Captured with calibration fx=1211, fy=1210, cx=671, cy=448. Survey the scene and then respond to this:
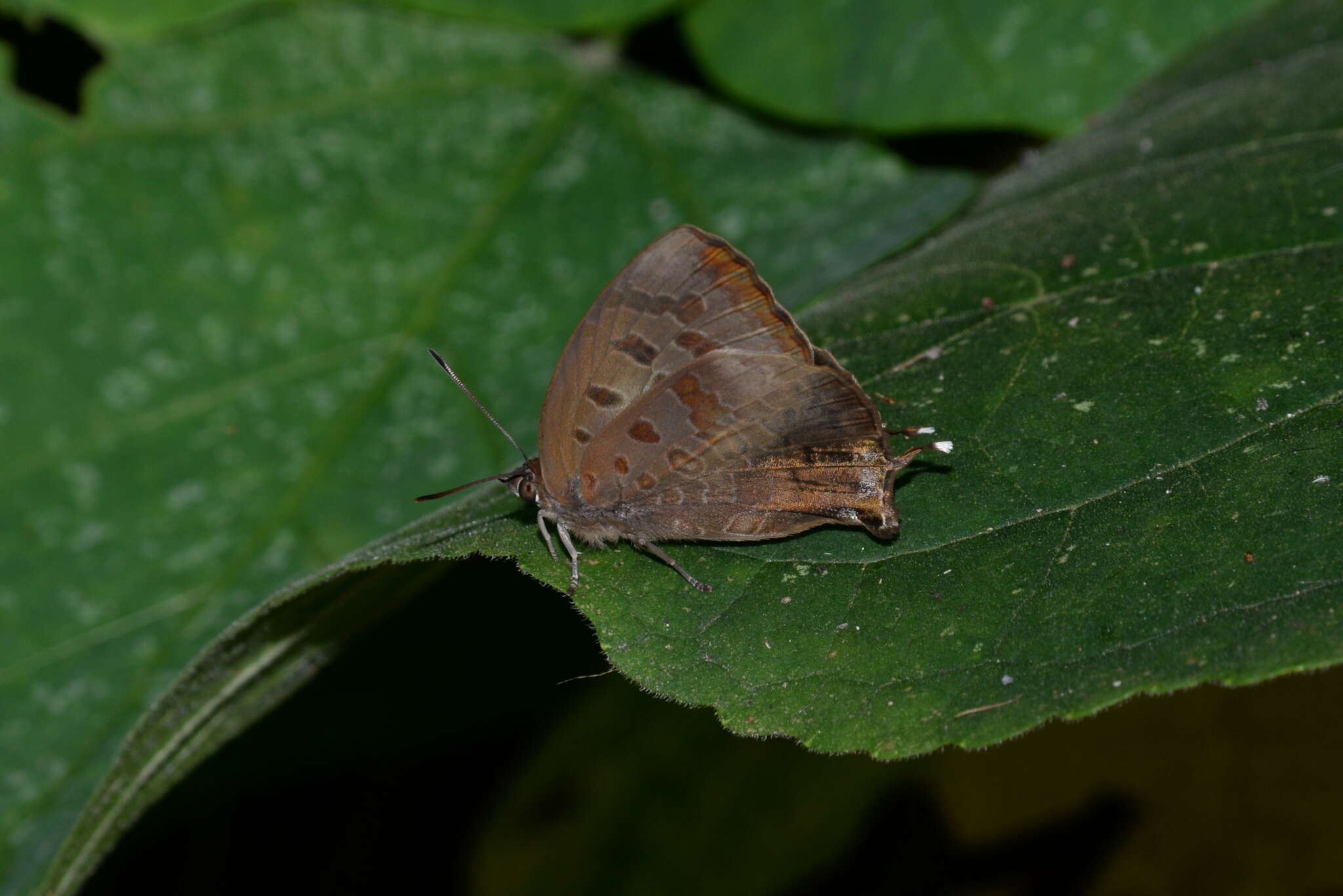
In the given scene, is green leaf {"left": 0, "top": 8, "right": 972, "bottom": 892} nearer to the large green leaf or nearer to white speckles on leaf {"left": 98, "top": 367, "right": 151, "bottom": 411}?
white speckles on leaf {"left": 98, "top": 367, "right": 151, "bottom": 411}

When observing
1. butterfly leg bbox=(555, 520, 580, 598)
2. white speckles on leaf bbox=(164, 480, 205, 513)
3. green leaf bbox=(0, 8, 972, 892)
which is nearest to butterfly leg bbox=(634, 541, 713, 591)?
butterfly leg bbox=(555, 520, 580, 598)

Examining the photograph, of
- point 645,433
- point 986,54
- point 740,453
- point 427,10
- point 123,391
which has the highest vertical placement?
point 427,10

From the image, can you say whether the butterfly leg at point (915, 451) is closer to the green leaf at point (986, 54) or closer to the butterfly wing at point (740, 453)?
the butterfly wing at point (740, 453)

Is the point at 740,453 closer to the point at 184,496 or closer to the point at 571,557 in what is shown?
the point at 571,557

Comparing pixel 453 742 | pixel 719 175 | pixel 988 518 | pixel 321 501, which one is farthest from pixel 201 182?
pixel 988 518

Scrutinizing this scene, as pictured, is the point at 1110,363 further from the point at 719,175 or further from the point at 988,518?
the point at 719,175

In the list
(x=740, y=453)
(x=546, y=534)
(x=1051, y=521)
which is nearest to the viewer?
(x=1051, y=521)

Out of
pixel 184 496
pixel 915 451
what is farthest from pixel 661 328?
pixel 184 496
